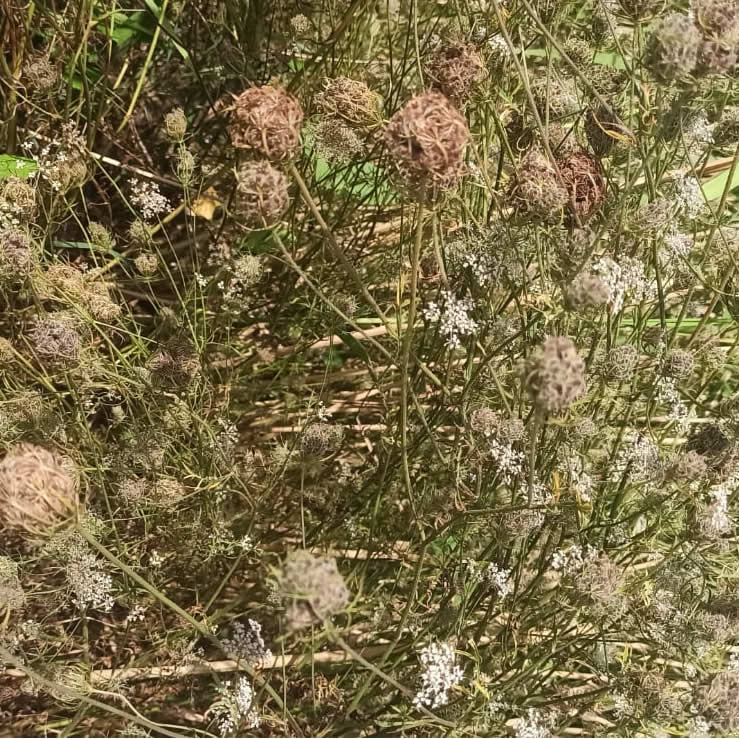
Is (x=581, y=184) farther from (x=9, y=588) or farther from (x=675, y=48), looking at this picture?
(x=9, y=588)

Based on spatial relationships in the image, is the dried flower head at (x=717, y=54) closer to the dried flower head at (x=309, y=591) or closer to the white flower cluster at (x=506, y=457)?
the white flower cluster at (x=506, y=457)

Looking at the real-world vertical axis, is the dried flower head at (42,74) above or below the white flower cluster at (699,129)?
below

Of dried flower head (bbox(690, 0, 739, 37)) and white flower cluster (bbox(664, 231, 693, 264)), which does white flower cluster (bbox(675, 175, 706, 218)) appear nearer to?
white flower cluster (bbox(664, 231, 693, 264))

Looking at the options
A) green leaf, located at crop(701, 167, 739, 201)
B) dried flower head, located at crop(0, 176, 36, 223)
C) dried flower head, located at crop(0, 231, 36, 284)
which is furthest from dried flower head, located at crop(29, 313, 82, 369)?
green leaf, located at crop(701, 167, 739, 201)

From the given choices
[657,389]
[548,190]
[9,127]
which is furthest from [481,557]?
[9,127]

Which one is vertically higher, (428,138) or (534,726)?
(428,138)

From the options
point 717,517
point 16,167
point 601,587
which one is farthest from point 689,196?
point 16,167

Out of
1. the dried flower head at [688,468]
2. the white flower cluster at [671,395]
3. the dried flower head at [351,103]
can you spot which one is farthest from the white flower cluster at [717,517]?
the dried flower head at [351,103]

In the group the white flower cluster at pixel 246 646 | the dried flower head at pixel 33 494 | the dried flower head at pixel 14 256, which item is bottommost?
the white flower cluster at pixel 246 646
